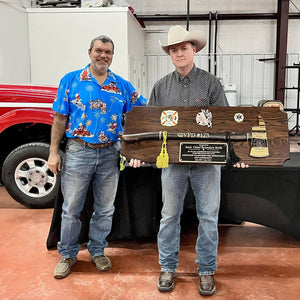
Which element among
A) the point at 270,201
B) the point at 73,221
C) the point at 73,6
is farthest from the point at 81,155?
the point at 73,6

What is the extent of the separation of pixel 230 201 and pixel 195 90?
1.05 metres

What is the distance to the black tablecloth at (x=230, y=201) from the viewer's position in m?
2.58

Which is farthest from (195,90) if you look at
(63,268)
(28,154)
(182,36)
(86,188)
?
(28,154)

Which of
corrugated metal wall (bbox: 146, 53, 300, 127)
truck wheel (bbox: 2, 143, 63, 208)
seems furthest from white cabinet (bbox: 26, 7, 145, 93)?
truck wheel (bbox: 2, 143, 63, 208)

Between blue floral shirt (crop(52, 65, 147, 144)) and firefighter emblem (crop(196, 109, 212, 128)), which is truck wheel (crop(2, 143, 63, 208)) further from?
firefighter emblem (crop(196, 109, 212, 128))

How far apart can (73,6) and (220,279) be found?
6236 millimetres

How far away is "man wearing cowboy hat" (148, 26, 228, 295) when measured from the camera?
6.43ft

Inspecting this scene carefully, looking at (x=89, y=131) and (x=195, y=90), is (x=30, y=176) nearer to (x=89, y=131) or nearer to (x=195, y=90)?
(x=89, y=131)

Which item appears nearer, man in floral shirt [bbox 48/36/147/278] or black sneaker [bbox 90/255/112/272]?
man in floral shirt [bbox 48/36/147/278]

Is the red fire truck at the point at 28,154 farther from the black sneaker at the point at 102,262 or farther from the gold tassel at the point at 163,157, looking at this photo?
the gold tassel at the point at 163,157

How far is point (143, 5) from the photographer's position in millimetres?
9953

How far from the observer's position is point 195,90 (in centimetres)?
198

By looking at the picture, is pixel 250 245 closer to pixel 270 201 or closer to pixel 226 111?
pixel 270 201

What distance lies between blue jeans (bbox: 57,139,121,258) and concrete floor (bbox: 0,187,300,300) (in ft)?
0.66
